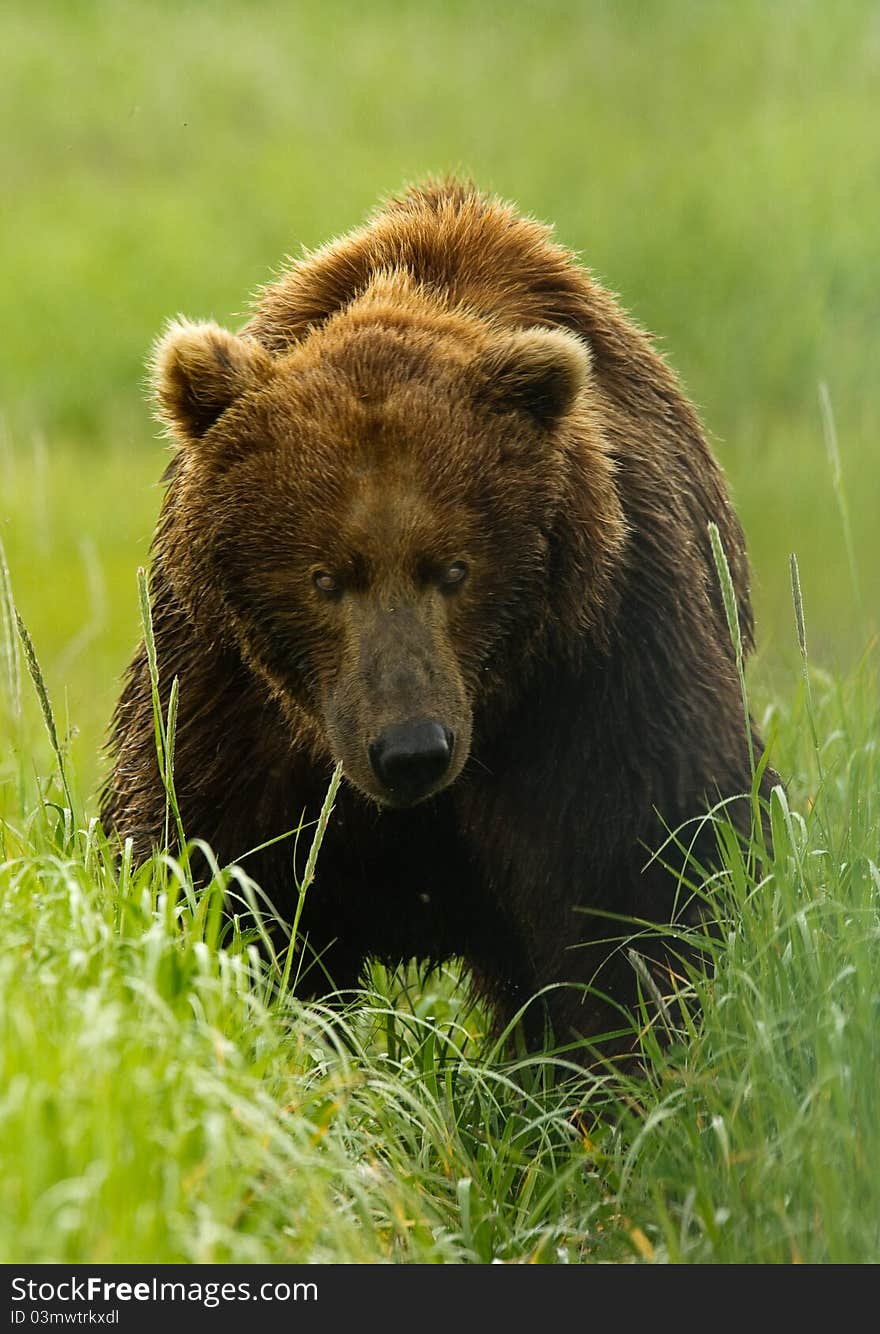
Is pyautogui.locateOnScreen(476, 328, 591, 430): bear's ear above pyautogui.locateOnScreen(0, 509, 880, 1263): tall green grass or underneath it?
above

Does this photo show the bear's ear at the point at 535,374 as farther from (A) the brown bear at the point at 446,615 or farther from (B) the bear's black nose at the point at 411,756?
(B) the bear's black nose at the point at 411,756

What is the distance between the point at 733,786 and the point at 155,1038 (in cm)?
181

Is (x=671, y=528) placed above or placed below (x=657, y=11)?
below

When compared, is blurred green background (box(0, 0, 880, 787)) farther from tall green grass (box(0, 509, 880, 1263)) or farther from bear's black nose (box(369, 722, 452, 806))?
bear's black nose (box(369, 722, 452, 806))

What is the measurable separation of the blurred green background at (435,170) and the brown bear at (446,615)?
4.39 meters

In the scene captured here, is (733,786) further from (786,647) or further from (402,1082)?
(786,647)

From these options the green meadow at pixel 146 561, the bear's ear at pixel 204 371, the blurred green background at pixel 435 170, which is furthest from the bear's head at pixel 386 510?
the blurred green background at pixel 435 170

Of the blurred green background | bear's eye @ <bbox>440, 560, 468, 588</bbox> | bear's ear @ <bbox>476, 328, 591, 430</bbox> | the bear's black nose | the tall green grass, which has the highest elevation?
the blurred green background

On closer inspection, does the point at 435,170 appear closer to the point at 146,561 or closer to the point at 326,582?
the point at 146,561

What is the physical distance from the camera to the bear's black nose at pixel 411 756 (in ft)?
12.5

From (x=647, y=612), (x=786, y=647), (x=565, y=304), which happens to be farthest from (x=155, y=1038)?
(x=786, y=647)

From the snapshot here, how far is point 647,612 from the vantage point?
178 inches

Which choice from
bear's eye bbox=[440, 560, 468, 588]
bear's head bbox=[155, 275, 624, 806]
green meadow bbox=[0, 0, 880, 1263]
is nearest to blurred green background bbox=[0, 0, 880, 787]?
green meadow bbox=[0, 0, 880, 1263]

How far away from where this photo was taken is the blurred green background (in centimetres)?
1191
